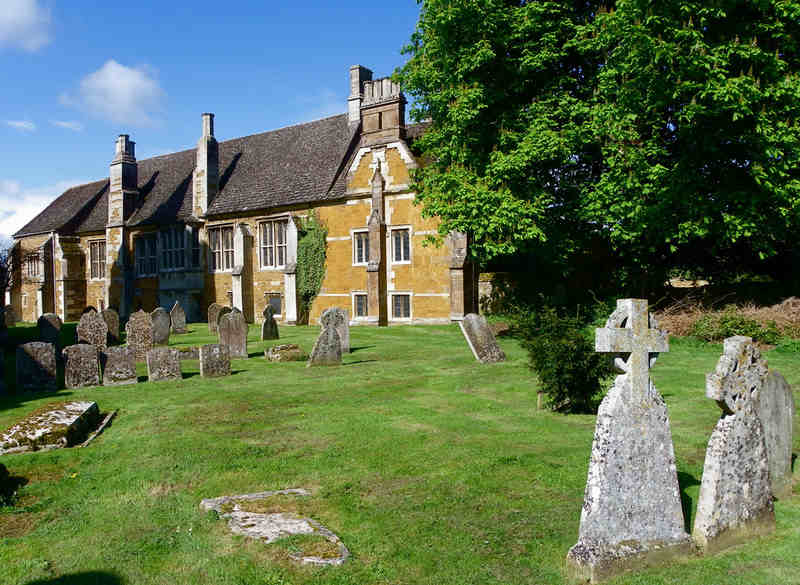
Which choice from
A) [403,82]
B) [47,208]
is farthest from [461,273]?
[47,208]

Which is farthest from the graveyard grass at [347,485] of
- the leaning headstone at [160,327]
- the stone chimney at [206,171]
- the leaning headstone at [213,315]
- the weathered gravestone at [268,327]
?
the stone chimney at [206,171]

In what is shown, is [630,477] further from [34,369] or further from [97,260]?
[97,260]

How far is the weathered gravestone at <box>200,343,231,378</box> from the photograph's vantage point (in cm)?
1580

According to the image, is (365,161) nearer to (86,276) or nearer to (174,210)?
(174,210)

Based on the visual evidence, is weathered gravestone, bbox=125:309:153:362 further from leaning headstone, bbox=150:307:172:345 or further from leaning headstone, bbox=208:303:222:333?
leaning headstone, bbox=208:303:222:333

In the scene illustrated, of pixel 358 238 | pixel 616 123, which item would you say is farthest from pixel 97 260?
pixel 616 123

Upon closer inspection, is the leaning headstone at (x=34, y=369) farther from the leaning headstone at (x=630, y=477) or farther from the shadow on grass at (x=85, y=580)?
the leaning headstone at (x=630, y=477)

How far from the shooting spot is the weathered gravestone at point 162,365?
15438 millimetres

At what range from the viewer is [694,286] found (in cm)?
2438

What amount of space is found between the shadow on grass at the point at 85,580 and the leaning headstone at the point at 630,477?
156 inches

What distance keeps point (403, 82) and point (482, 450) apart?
2067 cm

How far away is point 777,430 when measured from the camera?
7.07 m

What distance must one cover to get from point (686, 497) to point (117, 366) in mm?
12604

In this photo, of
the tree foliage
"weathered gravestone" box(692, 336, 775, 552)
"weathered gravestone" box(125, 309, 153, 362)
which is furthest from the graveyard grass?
the tree foliage
